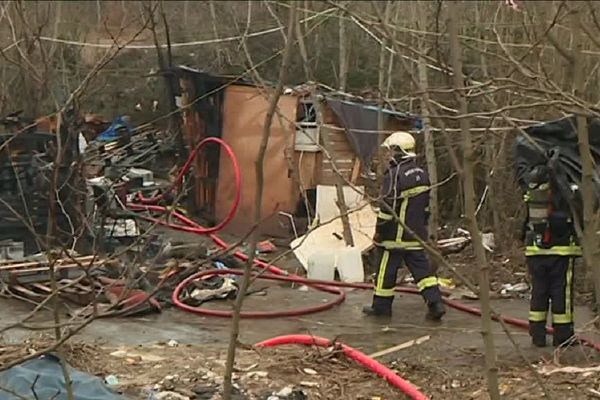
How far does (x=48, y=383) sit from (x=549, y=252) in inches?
155

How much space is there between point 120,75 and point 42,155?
40.2 feet

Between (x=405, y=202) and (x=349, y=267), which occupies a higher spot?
(x=405, y=202)

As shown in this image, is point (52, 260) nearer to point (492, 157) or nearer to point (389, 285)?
point (389, 285)

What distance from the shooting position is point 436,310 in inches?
388

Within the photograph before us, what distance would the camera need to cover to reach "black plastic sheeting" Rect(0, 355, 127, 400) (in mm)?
6012

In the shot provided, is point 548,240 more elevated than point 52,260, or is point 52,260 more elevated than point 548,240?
point 52,260

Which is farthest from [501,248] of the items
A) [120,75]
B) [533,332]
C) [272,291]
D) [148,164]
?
[120,75]

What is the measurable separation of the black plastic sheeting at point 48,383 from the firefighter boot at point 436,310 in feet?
13.5

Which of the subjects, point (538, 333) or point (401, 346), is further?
point (401, 346)

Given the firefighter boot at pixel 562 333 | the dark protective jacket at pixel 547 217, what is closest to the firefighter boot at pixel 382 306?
the firefighter boot at pixel 562 333

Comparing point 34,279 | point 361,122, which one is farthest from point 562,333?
point 361,122

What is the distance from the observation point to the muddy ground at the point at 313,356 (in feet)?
22.6

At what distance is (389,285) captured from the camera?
32.2 ft

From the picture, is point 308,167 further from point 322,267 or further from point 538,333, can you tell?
point 538,333
